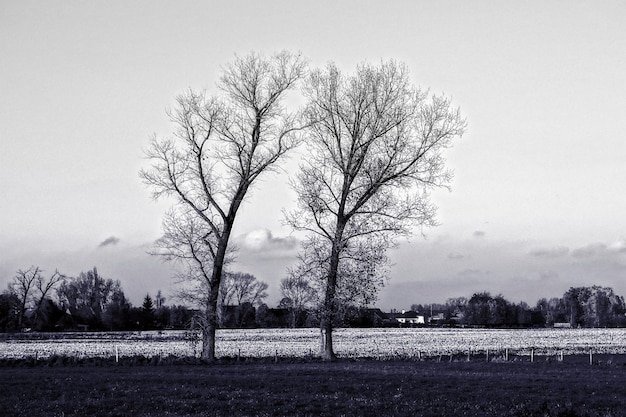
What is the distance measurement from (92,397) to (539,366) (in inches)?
959

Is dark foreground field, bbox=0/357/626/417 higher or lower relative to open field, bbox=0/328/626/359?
higher

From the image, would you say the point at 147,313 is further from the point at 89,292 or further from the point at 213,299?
the point at 213,299

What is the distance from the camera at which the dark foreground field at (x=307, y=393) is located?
19.5 metres

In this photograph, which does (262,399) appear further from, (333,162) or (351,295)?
(333,162)

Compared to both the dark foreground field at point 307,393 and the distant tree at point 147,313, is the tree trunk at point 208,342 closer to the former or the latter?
the dark foreground field at point 307,393

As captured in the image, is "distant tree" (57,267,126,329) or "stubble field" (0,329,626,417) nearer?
"stubble field" (0,329,626,417)

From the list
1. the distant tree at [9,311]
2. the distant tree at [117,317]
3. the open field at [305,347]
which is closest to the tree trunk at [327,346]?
the open field at [305,347]

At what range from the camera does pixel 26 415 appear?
60.5 feet

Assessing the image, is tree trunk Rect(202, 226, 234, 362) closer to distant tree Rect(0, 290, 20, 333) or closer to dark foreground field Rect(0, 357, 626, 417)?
dark foreground field Rect(0, 357, 626, 417)

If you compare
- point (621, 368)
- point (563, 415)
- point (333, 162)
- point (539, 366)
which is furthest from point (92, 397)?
point (621, 368)

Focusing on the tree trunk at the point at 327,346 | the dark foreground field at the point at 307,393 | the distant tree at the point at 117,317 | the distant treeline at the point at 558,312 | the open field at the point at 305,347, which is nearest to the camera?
the dark foreground field at the point at 307,393

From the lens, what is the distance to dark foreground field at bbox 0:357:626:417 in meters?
19.5

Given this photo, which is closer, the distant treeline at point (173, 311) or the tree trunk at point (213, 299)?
the tree trunk at point (213, 299)

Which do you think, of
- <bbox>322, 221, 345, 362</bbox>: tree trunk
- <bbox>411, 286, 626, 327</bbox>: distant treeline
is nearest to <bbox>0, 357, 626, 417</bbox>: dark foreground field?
<bbox>322, 221, 345, 362</bbox>: tree trunk
